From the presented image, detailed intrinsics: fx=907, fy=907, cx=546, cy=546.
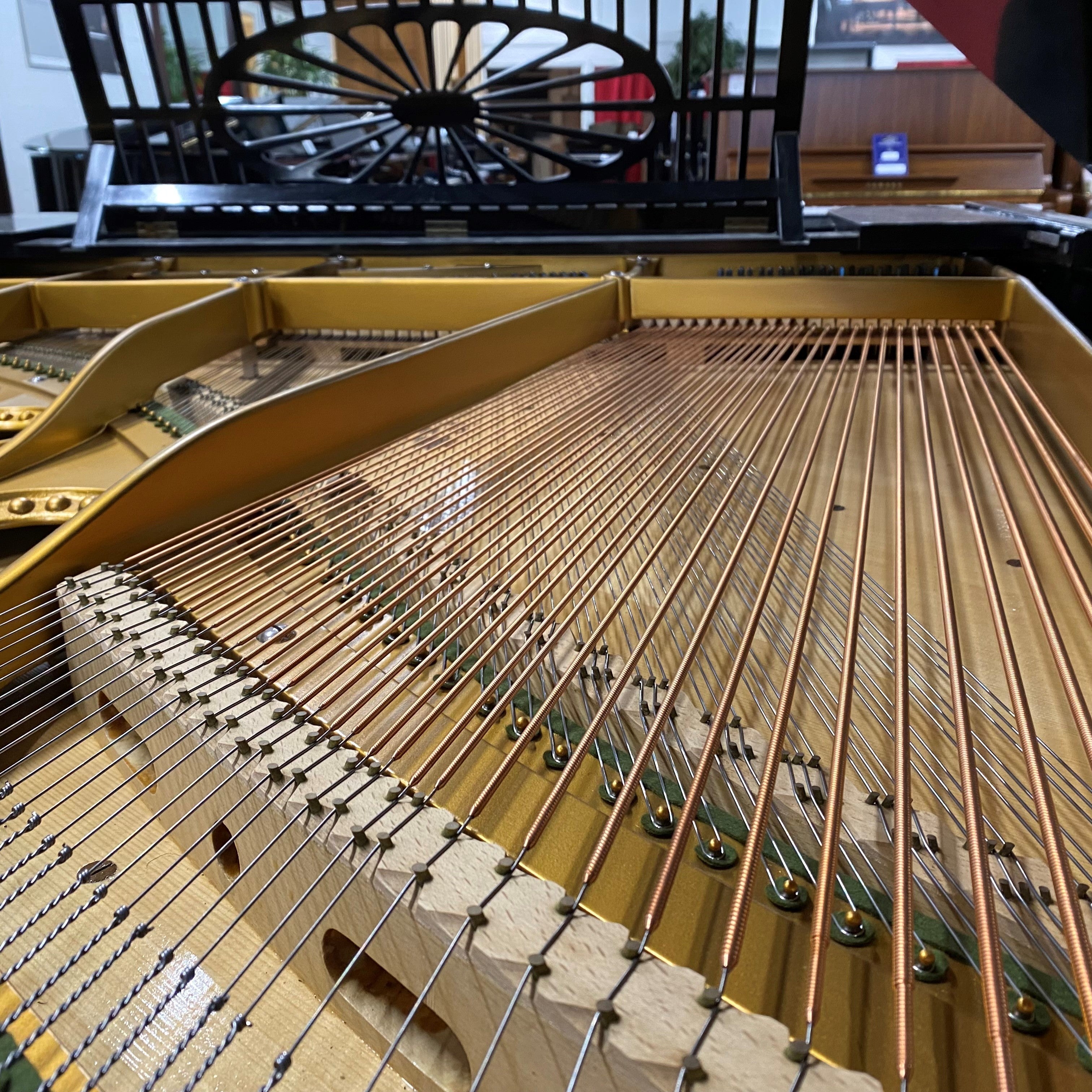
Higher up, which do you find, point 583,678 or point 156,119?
point 156,119

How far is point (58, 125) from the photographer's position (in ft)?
28.8

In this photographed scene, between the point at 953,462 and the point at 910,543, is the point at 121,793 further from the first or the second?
the point at 953,462

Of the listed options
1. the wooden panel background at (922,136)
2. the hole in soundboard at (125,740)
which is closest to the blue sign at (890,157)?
the wooden panel background at (922,136)

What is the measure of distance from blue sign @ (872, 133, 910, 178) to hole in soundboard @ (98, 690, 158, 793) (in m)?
5.61

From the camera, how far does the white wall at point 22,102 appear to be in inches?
320

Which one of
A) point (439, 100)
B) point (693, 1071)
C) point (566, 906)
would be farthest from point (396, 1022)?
point (439, 100)

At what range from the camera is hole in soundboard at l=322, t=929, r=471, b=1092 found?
29.5 inches

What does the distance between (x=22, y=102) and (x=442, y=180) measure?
294 inches

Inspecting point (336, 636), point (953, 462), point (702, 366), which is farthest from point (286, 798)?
point (702, 366)

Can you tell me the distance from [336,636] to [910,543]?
3.00ft

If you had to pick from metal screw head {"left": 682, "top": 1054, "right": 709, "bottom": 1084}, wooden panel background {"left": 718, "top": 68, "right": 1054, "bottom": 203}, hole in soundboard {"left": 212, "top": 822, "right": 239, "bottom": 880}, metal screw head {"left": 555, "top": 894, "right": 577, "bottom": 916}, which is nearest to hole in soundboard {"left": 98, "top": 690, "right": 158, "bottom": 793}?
hole in soundboard {"left": 212, "top": 822, "right": 239, "bottom": 880}

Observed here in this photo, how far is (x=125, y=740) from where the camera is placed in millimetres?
1211

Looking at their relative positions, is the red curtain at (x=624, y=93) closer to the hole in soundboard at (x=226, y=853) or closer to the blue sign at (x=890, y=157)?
the blue sign at (x=890, y=157)

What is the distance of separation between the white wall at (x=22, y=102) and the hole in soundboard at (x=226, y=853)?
8803mm
